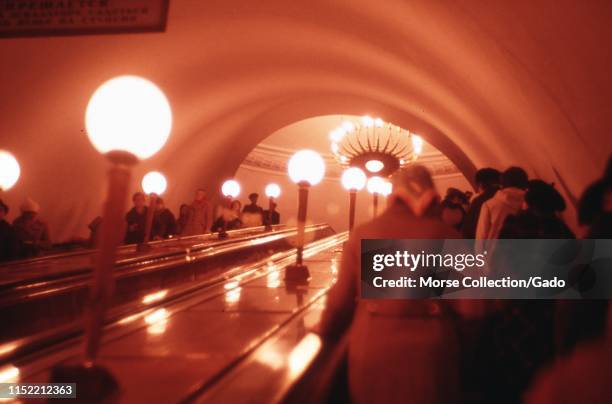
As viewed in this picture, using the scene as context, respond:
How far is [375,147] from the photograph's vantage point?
9.37m

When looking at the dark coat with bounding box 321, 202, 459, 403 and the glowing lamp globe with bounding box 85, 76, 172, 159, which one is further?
the dark coat with bounding box 321, 202, 459, 403

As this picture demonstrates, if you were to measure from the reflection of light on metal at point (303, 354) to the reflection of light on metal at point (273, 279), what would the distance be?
73.5 inches

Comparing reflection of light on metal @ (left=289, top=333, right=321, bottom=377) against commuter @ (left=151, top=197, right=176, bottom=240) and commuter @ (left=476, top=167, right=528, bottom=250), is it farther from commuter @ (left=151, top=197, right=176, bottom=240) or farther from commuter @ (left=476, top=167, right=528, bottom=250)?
commuter @ (left=151, top=197, right=176, bottom=240)

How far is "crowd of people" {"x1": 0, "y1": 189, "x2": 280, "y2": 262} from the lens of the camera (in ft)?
15.1

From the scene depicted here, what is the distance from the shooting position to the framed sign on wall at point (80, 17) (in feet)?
13.4

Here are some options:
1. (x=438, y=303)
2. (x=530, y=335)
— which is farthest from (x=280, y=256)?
(x=438, y=303)

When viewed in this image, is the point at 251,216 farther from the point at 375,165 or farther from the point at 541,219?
the point at 541,219

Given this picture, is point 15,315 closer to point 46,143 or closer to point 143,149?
point 143,149

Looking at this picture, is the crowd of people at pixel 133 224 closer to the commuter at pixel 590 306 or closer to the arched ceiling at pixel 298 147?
the commuter at pixel 590 306

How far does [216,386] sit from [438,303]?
950mm

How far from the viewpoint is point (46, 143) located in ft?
24.9

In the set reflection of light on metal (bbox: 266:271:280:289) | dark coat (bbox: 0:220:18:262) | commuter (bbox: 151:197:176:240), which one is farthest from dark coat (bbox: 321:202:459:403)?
commuter (bbox: 151:197:176:240)

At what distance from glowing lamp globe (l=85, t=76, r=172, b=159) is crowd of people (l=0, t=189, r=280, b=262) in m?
3.55

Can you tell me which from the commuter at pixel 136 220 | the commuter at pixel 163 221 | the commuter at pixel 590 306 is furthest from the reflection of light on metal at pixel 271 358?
the commuter at pixel 163 221
